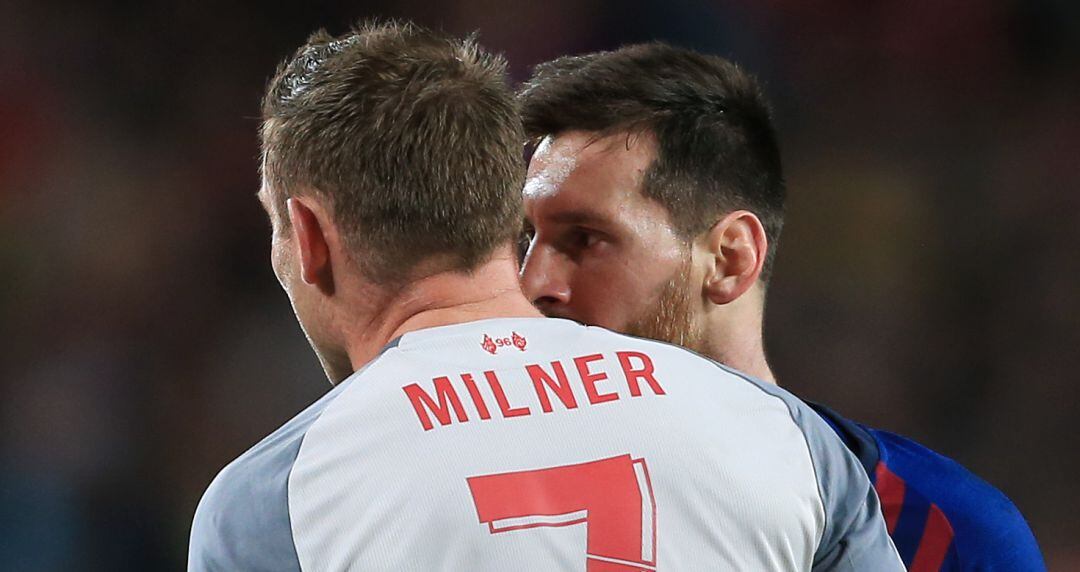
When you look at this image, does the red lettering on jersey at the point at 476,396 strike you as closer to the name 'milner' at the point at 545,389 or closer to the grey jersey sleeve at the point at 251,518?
the name 'milner' at the point at 545,389

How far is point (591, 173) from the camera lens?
2.19 metres

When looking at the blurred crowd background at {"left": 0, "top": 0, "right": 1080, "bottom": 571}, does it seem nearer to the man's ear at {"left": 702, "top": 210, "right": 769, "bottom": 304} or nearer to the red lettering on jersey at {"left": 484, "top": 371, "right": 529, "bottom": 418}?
the man's ear at {"left": 702, "top": 210, "right": 769, "bottom": 304}

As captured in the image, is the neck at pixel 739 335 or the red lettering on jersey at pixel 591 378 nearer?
the red lettering on jersey at pixel 591 378

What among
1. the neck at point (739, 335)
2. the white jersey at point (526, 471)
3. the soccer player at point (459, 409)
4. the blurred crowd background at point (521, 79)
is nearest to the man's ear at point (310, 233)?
the soccer player at point (459, 409)

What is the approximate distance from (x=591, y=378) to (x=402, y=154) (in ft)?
1.09

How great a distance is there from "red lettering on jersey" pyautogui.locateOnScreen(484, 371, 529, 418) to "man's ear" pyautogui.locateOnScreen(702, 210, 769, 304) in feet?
2.93

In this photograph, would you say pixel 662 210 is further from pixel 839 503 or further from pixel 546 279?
pixel 839 503

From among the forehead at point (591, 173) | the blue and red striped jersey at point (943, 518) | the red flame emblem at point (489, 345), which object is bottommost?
the blue and red striped jersey at point (943, 518)

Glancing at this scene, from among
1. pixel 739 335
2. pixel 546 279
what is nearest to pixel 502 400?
pixel 546 279

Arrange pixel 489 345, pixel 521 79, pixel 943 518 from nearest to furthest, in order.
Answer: pixel 489 345 → pixel 943 518 → pixel 521 79

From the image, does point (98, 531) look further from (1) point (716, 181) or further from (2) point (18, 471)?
(1) point (716, 181)

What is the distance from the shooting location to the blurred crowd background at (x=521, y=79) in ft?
16.5

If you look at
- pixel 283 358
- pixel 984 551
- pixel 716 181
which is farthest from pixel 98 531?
pixel 984 551

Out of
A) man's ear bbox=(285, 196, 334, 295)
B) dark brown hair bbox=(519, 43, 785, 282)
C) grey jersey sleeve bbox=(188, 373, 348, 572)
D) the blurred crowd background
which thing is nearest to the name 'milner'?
grey jersey sleeve bbox=(188, 373, 348, 572)
